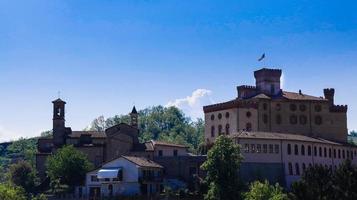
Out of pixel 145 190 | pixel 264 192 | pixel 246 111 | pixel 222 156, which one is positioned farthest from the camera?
pixel 246 111

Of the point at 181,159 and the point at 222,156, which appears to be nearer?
the point at 222,156

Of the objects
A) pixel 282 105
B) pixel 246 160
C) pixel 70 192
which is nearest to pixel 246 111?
pixel 282 105

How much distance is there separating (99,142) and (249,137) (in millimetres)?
30488

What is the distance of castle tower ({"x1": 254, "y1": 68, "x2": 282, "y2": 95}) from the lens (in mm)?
112625

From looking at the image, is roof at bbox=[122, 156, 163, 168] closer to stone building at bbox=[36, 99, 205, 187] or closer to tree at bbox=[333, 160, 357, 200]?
stone building at bbox=[36, 99, 205, 187]

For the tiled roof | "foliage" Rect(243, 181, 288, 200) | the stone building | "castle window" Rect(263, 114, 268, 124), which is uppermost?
the tiled roof

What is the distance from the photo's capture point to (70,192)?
308 feet

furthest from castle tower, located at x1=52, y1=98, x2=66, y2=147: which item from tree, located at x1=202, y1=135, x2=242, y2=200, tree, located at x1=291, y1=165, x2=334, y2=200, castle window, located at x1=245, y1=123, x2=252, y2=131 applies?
tree, located at x1=291, y1=165, x2=334, y2=200

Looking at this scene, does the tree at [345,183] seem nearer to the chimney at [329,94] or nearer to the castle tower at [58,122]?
the chimney at [329,94]

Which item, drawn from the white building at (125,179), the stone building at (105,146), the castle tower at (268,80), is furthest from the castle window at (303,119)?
the white building at (125,179)

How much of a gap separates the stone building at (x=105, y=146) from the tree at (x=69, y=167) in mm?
6395

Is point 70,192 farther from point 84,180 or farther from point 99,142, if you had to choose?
point 99,142

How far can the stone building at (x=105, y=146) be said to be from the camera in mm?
103562

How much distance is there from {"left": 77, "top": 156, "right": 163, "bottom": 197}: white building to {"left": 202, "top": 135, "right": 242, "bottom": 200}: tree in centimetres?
1158
